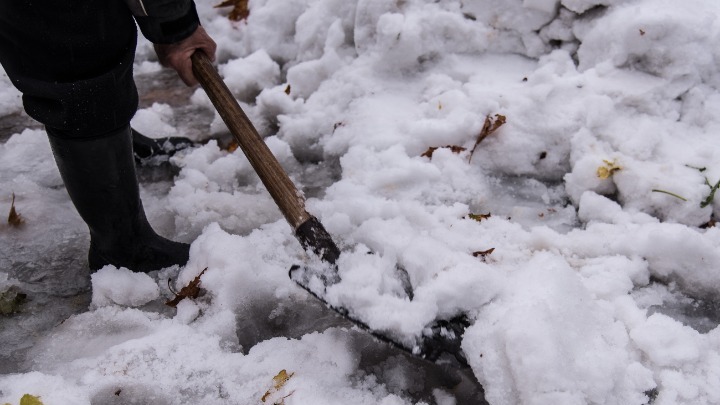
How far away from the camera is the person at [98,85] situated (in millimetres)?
1388

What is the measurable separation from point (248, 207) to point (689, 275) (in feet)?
4.62

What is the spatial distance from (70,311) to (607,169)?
5.72 ft

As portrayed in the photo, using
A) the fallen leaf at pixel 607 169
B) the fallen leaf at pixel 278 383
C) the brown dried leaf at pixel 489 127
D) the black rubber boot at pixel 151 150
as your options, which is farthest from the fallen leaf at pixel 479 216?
the black rubber boot at pixel 151 150

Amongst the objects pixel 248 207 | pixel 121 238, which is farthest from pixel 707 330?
pixel 121 238

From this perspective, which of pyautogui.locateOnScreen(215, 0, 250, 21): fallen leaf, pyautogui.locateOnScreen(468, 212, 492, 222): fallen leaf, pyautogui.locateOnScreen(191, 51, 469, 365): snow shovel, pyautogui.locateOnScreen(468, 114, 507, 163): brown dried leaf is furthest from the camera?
pyautogui.locateOnScreen(215, 0, 250, 21): fallen leaf

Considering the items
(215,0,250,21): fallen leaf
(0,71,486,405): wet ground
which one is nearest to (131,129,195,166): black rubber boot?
(0,71,486,405): wet ground

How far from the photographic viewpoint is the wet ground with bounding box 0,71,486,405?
152cm

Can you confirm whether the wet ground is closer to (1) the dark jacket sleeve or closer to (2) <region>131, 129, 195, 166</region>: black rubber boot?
(2) <region>131, 129, 195, 166</region>: black rubber boot

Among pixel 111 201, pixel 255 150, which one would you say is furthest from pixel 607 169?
pixel 111 201

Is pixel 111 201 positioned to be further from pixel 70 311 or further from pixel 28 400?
pixel 28 400

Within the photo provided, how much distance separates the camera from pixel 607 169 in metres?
1.99

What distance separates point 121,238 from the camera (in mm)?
1762

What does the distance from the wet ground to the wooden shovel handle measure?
0.29 meters

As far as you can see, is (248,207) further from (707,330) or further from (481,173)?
(707,330)
